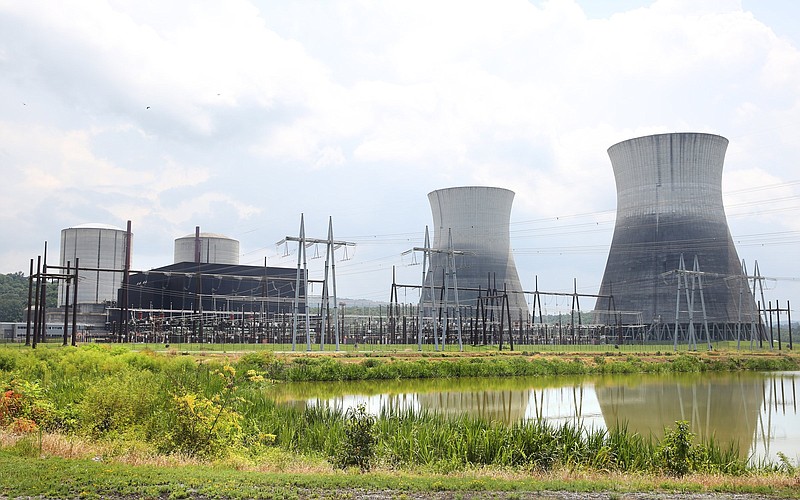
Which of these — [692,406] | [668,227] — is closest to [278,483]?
[692,406]

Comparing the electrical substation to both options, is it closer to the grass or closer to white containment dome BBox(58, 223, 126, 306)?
white containment dome BBox(58, 223, 126, 306)

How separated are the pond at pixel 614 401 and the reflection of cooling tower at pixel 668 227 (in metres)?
16.9

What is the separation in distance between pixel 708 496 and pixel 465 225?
3867 cm

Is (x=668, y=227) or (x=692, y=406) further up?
(x=668, y=227)

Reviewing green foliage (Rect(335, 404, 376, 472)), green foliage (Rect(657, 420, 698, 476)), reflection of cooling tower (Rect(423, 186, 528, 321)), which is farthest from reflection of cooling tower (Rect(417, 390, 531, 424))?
reflection of cooling tower (Rect(423, 186, 528, 321))

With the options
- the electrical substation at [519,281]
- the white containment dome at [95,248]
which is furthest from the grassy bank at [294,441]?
the white containment dome at [95,248]

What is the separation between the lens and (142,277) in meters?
53.4

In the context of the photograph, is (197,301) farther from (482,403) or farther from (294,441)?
(294,441)

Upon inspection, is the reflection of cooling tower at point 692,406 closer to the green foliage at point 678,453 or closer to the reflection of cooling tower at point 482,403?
the green foliage at point 678,453

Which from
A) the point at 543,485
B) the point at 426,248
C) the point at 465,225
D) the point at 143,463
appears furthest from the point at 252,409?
the point at 465,225

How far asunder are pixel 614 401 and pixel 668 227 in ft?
86.5

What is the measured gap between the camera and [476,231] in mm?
44594

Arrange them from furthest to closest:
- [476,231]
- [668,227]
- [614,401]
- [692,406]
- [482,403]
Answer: [476,231] → [668,227] → [614,401] → [482,403] → [692,406]

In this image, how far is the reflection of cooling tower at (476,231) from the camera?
146ft
